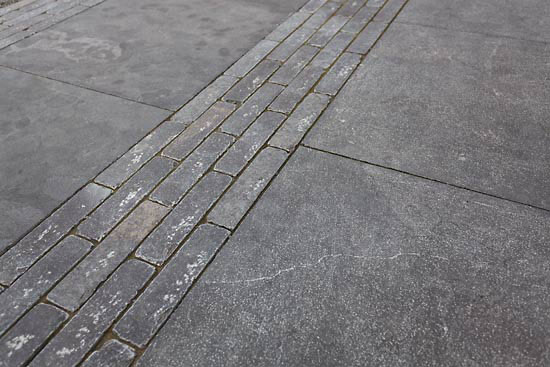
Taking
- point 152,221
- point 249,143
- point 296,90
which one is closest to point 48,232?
point 152,221

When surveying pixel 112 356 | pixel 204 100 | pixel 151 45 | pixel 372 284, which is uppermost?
pixel 151 45

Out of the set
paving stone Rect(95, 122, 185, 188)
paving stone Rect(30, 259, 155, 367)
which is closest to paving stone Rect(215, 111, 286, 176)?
paving stone Rect(95, 122, 185, 188)

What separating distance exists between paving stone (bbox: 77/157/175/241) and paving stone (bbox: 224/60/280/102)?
41.0 inches

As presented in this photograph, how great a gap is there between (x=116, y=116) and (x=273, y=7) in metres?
3.00

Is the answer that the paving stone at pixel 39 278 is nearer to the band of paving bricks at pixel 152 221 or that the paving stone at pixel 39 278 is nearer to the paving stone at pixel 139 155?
the band of paving bricks at pixel 152 221

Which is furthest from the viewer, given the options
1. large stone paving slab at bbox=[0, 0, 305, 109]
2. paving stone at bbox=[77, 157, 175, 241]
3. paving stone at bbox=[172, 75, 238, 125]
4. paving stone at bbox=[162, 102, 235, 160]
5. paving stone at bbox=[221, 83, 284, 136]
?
large stone paving slab at bbox=[0, 0, 305, 109]

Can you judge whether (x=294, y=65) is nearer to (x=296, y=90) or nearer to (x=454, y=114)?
(x=296, y=90)

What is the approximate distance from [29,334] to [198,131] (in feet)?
6.02

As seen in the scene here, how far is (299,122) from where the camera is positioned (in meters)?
3.20

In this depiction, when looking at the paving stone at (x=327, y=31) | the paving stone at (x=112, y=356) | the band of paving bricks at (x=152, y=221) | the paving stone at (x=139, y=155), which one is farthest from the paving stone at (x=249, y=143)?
the paving stone at (x=327, y=31)

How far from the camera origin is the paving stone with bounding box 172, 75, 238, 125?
129 inches

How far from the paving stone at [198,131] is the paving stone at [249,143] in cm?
29

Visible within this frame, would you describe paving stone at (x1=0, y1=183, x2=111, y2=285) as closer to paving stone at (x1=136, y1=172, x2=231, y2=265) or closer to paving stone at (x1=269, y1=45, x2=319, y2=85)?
paving stone at (x1=136, y1=172, x2=231, y2=265)

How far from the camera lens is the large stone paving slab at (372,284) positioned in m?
1.80
